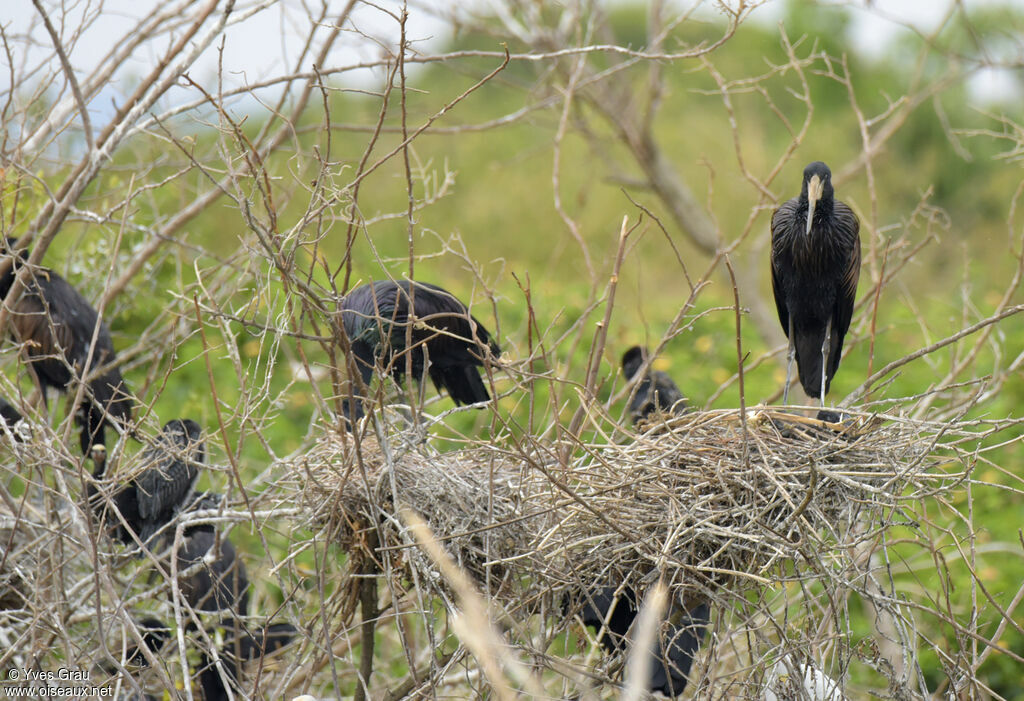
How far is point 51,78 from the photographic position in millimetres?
4180

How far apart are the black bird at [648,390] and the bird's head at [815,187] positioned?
1.10 metres

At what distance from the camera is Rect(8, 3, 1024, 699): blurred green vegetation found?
5.36 m

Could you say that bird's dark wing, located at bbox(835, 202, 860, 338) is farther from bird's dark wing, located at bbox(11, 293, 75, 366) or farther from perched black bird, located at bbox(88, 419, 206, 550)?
bird's dark wing, located at bbox(11, 293, 75, 366)

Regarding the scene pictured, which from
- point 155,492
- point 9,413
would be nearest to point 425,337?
point 155,492

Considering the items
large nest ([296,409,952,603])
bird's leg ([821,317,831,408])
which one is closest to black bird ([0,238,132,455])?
large nest ([296,409,952,603])

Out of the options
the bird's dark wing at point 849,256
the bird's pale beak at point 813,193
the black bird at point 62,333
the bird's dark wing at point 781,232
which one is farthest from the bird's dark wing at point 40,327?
the bird's dark wing at point 849,256

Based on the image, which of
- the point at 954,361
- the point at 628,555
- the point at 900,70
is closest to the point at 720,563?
the point at 628,555

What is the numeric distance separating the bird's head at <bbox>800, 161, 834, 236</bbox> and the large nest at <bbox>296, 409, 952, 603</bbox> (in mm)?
848

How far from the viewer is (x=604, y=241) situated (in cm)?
1495

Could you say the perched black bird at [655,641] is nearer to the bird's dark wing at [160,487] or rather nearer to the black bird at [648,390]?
the black bird at [648,390]

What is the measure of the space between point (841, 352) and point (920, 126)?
579 inches

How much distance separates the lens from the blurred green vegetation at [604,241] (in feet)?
17.6

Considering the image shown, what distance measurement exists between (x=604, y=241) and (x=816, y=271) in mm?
10984

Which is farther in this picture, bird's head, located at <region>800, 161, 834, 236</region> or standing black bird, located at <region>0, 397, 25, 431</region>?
standing black bird, located at <region>0, 397, 25, 431</region>
